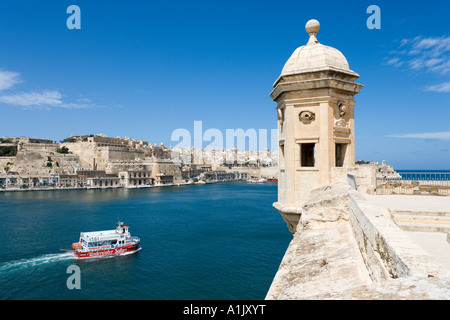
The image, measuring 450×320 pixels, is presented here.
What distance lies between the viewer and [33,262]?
2031cm

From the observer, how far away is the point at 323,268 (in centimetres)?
288

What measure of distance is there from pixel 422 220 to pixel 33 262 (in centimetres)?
2332

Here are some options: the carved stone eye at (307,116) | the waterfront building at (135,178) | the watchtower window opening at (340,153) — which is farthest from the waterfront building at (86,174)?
the carved stone eye at (307,116)

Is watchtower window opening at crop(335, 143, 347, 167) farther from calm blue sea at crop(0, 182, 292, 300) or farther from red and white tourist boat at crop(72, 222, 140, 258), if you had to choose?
red and white tourist boat at crop(72, 222, 140, 258)

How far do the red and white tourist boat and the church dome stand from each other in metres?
21.1

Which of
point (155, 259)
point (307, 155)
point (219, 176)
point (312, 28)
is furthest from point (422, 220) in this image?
point (219, 176)

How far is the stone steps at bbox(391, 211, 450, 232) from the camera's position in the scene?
12.8 feet

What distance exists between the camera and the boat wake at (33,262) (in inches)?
755

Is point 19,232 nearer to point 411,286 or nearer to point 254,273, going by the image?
point 254,273

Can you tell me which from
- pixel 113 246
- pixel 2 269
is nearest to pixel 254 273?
pixel 113 246

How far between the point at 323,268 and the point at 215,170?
12402 cm

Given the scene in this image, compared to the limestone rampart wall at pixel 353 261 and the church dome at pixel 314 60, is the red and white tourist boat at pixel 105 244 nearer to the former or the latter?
the church dome at pixel 314 60

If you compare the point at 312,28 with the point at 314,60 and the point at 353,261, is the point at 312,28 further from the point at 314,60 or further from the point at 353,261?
the point at 353,261
